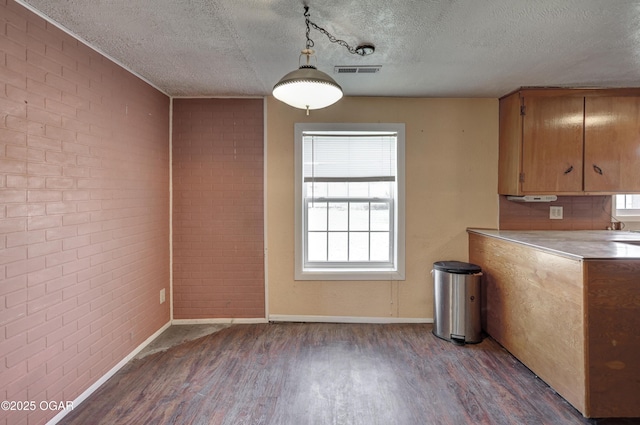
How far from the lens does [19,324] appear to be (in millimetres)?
1650

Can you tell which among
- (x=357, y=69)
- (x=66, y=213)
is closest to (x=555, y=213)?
(x=357, y=69)

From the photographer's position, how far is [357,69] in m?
2.57

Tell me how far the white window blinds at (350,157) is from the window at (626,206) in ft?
8.06

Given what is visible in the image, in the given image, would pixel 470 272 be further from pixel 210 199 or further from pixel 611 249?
pixel 210 199

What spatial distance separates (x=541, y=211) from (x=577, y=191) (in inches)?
14.7

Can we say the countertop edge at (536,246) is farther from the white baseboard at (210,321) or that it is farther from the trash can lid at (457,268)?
the white baseboard at (210,321)

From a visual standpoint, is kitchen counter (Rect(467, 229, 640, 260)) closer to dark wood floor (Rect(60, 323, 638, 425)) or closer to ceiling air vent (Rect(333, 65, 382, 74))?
dark wood floor (Rect(60, 323, 638, 425))

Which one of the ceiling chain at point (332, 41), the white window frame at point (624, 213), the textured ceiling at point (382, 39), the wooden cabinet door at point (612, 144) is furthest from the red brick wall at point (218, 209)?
the white window frame at point (624, 213)

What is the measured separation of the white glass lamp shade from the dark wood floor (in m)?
1.93

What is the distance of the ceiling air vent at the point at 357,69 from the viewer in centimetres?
254

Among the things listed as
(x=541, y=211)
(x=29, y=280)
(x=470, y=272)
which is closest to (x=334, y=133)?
(x=470, y=272)

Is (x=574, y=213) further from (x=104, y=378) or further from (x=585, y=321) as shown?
(x=104, y=378)

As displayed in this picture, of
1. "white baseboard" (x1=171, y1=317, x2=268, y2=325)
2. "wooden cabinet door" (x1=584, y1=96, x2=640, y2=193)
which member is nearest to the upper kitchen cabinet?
"wooden cabinet door" (x1=584, y1=96, x2=640, y2=193)

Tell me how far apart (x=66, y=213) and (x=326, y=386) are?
2131mm
